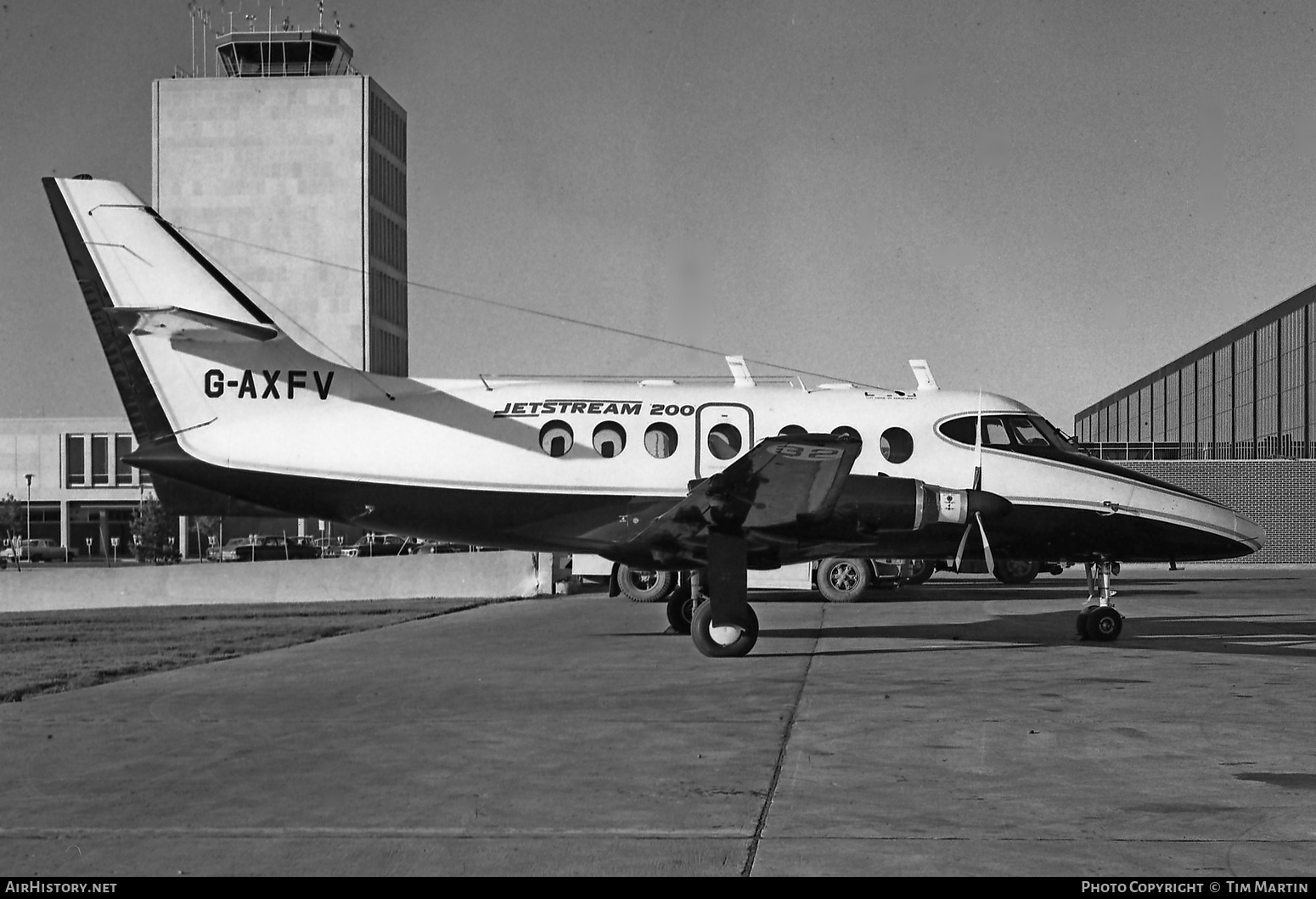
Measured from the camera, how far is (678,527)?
667 inches

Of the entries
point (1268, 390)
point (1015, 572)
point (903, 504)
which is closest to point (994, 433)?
point (903, 504)

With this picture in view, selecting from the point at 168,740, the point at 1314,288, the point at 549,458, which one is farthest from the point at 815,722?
the point at 1314,288

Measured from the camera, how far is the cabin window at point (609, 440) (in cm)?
1852

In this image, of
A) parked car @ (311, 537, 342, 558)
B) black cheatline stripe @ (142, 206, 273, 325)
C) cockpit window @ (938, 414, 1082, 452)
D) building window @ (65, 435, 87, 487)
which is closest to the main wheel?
cockpit window @ (938, 414, 1082, 452)

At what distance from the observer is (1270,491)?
54.8 meters

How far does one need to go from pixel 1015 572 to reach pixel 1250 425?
45.7m

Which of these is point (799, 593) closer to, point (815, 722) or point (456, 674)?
point (456, 674)

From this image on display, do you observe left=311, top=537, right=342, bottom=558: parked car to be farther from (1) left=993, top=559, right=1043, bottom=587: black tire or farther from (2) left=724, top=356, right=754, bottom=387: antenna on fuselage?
(2) left=724, top=356, right=754, bottom=387: antenna on fuselage

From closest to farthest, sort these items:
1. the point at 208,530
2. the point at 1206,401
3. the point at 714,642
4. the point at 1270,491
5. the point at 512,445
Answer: the point at 714,642 → the point at 512,445 → the point at 1270,491 → the point at 1206,401 → the point at 208,530

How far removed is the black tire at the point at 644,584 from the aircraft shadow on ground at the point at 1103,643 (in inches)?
208

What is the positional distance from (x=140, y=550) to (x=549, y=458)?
71735mm

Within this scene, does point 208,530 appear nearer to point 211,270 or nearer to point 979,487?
point 211,270

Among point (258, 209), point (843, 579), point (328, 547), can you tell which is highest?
point (258, 209)

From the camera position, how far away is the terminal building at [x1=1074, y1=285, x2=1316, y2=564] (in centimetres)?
5444
